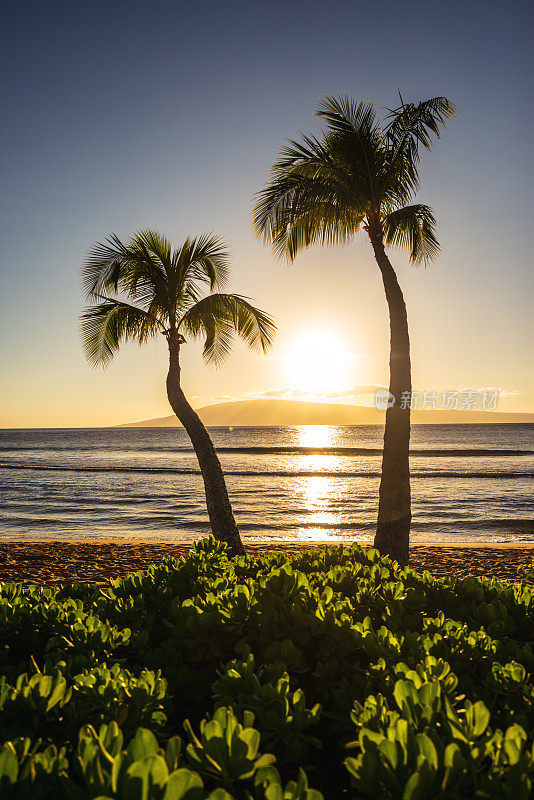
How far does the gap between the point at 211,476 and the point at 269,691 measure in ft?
24.3

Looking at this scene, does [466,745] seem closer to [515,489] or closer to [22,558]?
[22,558]

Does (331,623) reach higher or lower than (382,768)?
lower

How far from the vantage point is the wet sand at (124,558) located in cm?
932

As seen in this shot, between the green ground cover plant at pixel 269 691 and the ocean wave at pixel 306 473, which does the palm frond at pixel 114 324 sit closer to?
the green ground cover plant at pixel 269 691

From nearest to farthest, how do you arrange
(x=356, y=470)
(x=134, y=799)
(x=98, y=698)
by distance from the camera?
(x=134, y=799), (x=98, y=698), (x=356, y=470)

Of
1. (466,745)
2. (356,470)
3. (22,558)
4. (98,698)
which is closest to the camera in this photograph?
(466,745)

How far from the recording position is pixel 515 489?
1018 inches

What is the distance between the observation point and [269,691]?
1.88 metres

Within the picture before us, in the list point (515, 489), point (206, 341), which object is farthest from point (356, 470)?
point (206, 341)

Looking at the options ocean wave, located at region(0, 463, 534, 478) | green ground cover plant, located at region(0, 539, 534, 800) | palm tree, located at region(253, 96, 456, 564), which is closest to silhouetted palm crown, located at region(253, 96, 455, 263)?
palm tree, located at region(253, 96, 456, 564)

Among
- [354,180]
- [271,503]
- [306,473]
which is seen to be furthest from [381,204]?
[306,473]

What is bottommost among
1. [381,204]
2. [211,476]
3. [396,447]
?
[211,476]

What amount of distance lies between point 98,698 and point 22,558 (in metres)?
10.4

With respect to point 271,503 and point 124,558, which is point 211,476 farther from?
point 271,503
